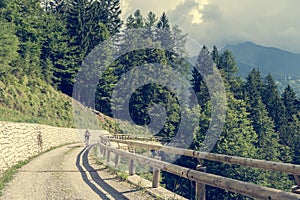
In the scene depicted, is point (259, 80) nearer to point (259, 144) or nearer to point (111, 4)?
point (259, 144)

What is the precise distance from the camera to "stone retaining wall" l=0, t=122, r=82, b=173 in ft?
40.1

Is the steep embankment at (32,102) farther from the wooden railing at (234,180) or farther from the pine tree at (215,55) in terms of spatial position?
the pine tree at (215,55)

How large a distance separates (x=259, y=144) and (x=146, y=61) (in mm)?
32587

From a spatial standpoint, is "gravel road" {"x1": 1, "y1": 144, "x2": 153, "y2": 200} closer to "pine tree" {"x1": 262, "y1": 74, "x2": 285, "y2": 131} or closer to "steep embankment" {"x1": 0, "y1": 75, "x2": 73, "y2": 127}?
"steep embankment" {"x1": 0, "y1": 75, "x2": 73, "y2": 127}

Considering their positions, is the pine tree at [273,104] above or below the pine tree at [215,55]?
below

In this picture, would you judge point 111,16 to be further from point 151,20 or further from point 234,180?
point 234,180

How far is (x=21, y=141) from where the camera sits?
15500 mm

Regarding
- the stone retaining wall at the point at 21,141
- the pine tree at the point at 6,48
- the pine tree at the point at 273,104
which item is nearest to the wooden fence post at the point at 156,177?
the stone retaining wall at the point at 21,141

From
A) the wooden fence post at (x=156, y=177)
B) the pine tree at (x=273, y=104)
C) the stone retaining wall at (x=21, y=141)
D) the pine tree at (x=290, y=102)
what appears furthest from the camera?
the pine tree at (x=290, y=102)

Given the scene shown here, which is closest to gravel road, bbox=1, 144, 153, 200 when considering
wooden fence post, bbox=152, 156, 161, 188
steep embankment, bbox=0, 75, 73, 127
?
wooden fence post, bbox=152, 156, 161, 188

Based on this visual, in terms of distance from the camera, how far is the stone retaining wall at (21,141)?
40.1 feet

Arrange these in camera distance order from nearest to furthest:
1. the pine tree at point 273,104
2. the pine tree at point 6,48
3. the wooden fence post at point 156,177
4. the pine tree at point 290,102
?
the wooden fence post at point 156,177 < the pine tree at point 6,48 < the pine tree at point 273,104 < the pine tree at point 290,102

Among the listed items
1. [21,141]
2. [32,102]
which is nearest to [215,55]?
[32,102]

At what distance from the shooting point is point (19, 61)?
130 ft
